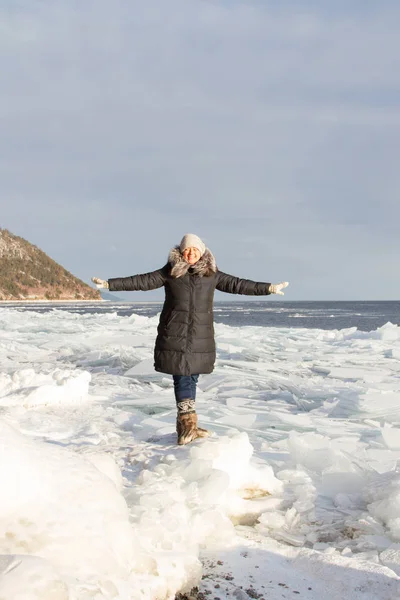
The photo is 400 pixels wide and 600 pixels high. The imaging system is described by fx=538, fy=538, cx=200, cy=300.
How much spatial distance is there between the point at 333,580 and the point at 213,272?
2.29 meters

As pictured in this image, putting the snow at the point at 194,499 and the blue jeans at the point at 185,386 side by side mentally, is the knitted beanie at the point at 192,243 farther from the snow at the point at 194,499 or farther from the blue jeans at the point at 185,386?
the snow at the point at 194,499

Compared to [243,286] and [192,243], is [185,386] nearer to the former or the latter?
[243,286]

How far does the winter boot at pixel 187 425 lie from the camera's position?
392 centimetres

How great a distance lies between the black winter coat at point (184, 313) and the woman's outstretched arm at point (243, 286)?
13cm

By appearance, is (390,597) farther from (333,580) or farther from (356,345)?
(356,345)

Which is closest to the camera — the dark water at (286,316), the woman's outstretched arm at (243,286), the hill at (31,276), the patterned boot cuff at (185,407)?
the patterned boot cuff at (185,407)

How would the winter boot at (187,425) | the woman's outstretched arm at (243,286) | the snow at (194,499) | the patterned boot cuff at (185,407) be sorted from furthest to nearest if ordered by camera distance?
1. the woman's outstretched arm at (243,286)
2. the patterned boot cuff at (185,407)
3. the winter boot at (187,425)
4. the snow at (194,499)

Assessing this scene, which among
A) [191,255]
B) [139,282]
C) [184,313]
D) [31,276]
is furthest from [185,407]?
[31,276]

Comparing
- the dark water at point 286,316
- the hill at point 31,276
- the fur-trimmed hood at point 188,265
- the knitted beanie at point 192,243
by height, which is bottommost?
the dark water at point 286,316

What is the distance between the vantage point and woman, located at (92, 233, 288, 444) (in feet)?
13.1

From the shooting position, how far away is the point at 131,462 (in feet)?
11.6

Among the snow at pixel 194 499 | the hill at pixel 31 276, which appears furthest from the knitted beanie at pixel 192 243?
the hill at pixel 31 276

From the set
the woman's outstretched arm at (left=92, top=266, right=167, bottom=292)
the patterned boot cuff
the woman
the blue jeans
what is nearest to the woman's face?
the woman

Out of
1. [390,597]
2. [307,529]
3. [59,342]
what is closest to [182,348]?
[307,529]
